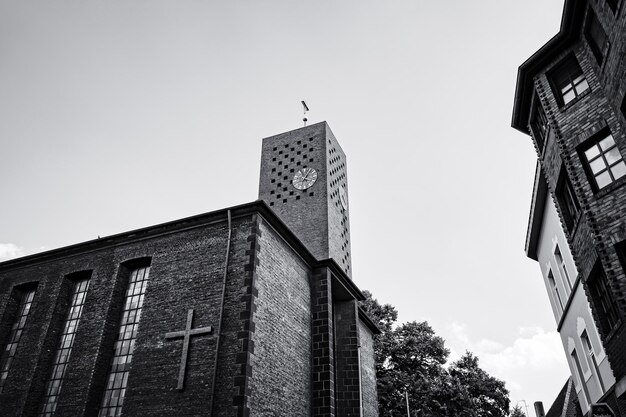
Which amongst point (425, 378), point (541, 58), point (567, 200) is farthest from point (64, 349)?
point (425, 378)

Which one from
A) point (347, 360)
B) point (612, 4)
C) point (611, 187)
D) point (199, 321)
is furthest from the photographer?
point (347, 360)

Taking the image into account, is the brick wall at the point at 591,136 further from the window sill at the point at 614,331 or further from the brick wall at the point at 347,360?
the brick wall at the point at 347,360

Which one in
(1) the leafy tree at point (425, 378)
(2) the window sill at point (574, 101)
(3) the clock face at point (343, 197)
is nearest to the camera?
(2) the window sill at point (574, 101)

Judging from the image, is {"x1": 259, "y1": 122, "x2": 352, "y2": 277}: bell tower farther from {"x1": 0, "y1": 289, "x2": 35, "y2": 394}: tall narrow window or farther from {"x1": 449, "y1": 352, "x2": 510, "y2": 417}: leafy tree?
{"x1": 449, "y1": 352, "x2": 510, "y2": 417}: leafy tree

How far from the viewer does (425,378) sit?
1064 inches

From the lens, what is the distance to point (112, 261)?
14531 millimetres

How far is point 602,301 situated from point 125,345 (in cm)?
1310

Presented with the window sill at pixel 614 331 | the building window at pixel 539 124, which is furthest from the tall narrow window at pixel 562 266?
the building window at pixel 539 124

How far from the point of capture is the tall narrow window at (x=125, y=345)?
12.4m

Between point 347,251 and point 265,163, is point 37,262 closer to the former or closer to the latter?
point 265,163

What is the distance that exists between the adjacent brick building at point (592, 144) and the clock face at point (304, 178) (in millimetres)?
9856

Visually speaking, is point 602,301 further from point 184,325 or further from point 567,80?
point 184,325

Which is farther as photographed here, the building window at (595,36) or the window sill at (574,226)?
the window sill at (574,226)

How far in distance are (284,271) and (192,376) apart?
4094 mm
